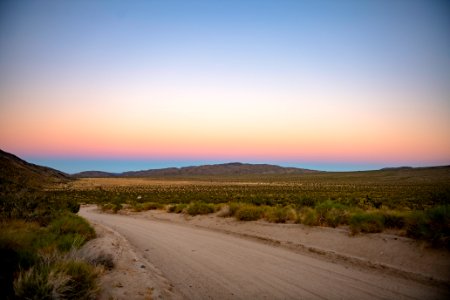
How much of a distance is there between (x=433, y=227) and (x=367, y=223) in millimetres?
2944

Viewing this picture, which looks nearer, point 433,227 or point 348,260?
point 433,227

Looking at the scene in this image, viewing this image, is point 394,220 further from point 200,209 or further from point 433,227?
point 200,209

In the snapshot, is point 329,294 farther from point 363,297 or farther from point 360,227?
point 360,227

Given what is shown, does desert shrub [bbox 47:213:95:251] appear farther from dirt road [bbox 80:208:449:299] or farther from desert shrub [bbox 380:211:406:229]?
desert shrub [bbox 380:211:406:229]

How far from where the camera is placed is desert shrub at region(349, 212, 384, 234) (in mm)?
13234

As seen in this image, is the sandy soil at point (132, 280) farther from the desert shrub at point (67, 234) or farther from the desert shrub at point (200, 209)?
the desert shrub at point (200, 209)

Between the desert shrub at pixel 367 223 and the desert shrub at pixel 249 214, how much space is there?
23.0ft

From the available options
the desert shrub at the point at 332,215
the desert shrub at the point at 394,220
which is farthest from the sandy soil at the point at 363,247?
the desert shrub at the point at 394,220

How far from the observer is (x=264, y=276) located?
9.02m

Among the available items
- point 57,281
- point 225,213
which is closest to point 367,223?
point 225,213

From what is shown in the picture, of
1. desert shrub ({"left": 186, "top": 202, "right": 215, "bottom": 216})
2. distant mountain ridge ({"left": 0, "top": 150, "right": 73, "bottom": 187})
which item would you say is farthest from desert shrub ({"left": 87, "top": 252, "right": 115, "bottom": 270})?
distant mountain ridge ({"left": 0, "top": 150, "right": 73, "bottom": 187})

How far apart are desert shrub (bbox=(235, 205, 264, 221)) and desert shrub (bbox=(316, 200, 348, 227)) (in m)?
4.07

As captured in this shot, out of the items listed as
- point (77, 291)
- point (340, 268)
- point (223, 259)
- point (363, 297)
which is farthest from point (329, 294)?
point (77, 291)

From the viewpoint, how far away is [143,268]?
1004cm
